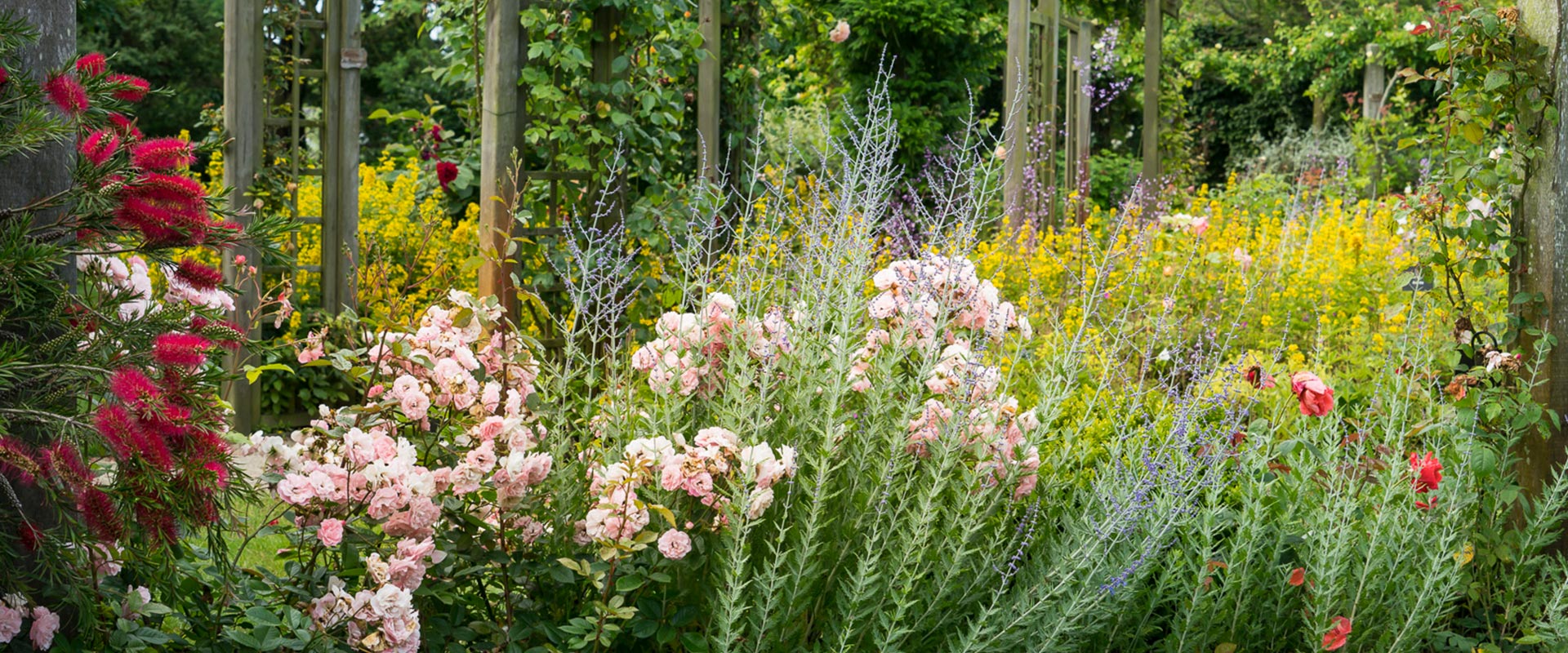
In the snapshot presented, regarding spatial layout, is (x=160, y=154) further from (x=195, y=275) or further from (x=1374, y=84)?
(x=1374, y=84)

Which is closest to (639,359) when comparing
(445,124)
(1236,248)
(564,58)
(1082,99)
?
(564,58)

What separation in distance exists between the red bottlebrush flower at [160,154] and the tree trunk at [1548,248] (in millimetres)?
2565

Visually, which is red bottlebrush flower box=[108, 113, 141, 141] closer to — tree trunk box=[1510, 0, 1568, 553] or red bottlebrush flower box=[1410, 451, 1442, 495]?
red bottlebrush flower box=[1410, 451, 1442, 495]

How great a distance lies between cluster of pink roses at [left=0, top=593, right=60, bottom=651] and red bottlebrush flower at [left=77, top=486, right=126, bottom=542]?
0.89ft

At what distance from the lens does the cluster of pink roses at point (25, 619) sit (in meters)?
1.62

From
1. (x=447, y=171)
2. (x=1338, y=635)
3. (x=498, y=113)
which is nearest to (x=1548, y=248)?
(x=1338, y=635)

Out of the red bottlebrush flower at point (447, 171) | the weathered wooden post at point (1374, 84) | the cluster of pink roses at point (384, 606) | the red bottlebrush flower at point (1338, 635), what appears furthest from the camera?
the weathered wooden post at point (1374, 84)

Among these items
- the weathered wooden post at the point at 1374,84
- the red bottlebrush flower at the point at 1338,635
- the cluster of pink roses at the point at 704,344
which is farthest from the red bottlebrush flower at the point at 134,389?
the weathered wooden post at the point at 1374,84

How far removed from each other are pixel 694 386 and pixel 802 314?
0.25m

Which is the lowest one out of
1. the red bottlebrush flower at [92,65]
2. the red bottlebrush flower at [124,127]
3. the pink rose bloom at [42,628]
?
the pink rose bloom at [42,628]

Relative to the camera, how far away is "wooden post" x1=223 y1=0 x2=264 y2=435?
4.31 metres

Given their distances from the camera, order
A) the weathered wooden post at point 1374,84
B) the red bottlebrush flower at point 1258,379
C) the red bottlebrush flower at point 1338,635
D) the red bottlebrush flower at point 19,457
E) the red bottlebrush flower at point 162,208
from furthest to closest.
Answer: the weathered wooden post at point 1374,84 → the red bottlebrush flower at point 1258,379 → the red bottlebrush flower at point 1338,635 → the red bottlebrush flower at point 162,208 → the red bottlebrush flower at point 19,457

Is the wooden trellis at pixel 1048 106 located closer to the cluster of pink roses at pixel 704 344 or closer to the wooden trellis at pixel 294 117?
the wooden trellis at pixel 294 117

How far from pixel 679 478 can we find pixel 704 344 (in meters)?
0.36
